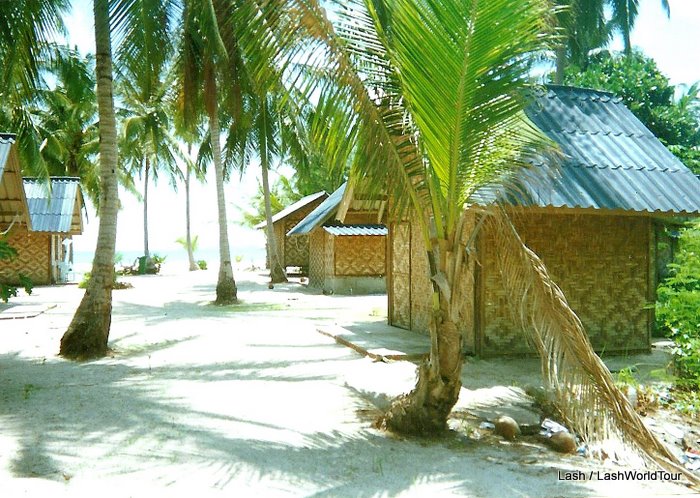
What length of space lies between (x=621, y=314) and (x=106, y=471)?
7.54m

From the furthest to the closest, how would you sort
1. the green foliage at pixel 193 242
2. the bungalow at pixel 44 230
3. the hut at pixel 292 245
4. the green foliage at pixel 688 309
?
the green foliage at pixel 193 242 < the hut at pixel 292 245 < the bungalow at pixel 44 230 < the green foliage at pixel 688 309

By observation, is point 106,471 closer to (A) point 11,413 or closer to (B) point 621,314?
(A) point 11,413

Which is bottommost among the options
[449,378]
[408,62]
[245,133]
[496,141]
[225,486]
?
[225,486]

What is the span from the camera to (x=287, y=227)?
2975 centimetres

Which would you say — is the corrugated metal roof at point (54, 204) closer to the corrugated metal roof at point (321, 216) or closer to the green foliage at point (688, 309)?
the corrugated metal roof at point (321, 216)

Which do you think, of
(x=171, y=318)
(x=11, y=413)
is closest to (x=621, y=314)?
(x=11, y=413)

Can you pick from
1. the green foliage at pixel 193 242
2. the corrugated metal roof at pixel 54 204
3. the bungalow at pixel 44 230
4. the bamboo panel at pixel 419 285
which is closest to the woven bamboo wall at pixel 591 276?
the bamboo panel at pixel 419 285

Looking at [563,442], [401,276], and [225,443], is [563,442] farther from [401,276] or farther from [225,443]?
[401,276]

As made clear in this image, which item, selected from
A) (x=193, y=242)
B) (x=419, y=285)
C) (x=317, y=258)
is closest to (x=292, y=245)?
(x=317, y=258)

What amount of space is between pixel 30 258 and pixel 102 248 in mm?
17371

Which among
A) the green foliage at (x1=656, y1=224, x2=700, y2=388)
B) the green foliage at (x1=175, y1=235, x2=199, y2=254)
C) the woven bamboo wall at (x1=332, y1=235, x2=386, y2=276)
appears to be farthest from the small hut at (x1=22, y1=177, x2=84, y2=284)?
the green foliage at (x1=656, y1=224, x2=700, y2=388)

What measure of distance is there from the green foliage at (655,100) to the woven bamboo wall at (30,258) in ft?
65.1

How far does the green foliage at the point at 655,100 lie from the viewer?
1634cm

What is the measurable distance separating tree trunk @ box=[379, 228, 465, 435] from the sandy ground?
0.26 metres
